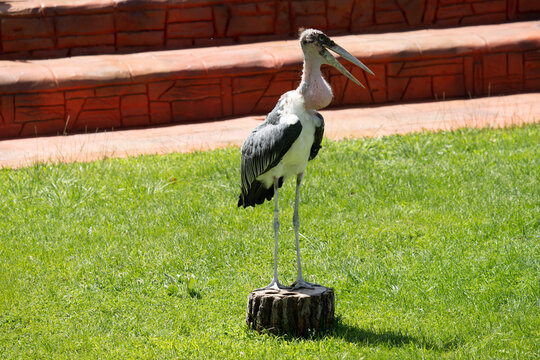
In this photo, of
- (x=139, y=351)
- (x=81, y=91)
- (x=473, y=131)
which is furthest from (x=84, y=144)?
(x=139, y=351)

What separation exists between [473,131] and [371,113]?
5.71 ft

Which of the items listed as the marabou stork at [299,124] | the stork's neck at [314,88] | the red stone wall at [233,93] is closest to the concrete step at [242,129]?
the red stone wall at [233,93]

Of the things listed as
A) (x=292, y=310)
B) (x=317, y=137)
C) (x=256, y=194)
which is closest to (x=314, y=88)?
(x=317, y=137)

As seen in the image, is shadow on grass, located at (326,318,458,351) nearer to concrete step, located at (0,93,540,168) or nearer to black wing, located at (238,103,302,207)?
black wing, located at (238,103,302,207)

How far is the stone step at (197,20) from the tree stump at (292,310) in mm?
7203

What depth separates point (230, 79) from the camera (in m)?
10.3

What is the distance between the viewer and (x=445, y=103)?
10.6 meters

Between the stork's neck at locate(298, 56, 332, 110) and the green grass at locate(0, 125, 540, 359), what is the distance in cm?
134

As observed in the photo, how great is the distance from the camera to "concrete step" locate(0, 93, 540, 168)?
28.9ft

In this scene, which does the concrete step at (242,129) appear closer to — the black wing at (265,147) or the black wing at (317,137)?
the black wing at (265,147)

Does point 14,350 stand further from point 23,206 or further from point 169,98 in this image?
point 169,98

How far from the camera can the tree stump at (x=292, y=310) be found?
4656 millimetres

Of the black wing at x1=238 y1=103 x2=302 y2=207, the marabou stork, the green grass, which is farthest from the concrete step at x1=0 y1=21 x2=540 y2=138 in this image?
the marabou stork

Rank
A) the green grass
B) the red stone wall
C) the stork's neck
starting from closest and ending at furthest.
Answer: the stork's neck, the green grass, the red stone wall
